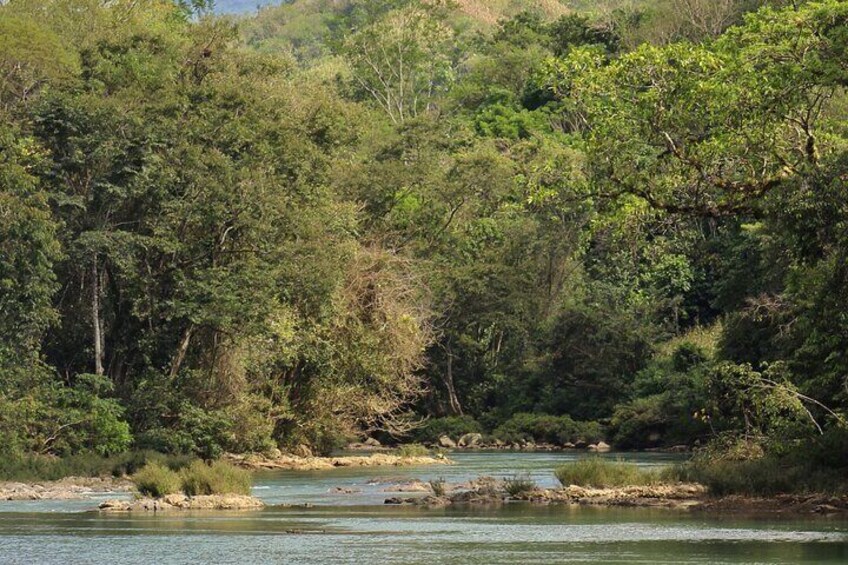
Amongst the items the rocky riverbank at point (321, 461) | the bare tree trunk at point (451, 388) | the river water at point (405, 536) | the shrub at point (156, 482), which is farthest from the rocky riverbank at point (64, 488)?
the bare tree trunk at point (451, 388)

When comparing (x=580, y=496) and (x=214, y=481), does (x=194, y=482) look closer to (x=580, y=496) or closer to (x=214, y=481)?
(x=214, y=481)

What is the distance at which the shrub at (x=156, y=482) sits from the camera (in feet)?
121

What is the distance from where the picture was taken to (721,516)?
105 feet

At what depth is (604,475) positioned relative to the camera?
37344mm

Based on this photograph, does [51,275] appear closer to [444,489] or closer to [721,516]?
[444,489]

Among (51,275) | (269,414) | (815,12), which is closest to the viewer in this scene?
(815,12)

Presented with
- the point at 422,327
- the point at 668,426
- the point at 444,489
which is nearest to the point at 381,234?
the point at 422,327

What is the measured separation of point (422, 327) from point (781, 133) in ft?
122

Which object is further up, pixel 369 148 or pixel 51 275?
pixel 369 148

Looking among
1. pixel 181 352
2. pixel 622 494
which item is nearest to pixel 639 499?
pixel 622 494

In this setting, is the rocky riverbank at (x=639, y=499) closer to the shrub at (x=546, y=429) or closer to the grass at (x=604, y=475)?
the grass at (x=604, y=475)

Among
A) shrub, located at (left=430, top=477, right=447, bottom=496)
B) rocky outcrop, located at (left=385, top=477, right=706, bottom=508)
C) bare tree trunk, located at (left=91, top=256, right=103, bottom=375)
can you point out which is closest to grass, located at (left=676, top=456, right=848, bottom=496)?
rocky outcrop, located at (left=385, top=477, right=706, bottom=508)

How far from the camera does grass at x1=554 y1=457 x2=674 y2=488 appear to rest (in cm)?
3666

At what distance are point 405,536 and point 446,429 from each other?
41724mm
